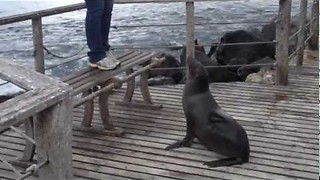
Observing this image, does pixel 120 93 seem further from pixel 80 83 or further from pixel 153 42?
pixel 153 42

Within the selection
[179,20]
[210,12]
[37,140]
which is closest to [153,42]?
[179,20]

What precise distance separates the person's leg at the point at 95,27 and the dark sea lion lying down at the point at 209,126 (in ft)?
Answer: 2.16

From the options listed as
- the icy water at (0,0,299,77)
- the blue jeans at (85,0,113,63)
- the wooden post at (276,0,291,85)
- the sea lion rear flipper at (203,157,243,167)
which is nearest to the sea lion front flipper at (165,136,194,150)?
the sea lion rear flipper at (203,157,243,167)

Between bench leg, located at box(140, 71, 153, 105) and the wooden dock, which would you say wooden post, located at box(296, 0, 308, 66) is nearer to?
the wooden dock

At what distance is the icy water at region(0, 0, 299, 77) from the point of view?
12678mm

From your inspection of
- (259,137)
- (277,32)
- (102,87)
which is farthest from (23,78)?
(277,32)

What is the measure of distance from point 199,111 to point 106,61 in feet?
2.65

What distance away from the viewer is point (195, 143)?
12.1 ft

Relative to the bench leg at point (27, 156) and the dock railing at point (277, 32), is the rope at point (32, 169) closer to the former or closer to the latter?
the bench leg at point (27, 156)

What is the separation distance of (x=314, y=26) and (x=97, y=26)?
3.99 m

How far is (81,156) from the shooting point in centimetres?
346

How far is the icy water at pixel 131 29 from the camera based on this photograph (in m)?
12.7

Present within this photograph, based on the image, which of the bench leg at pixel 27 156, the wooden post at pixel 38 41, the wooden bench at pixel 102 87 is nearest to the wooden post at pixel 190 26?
the wooden bench at pixel 102 87

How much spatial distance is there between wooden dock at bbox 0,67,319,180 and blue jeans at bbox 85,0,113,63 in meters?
0.62
